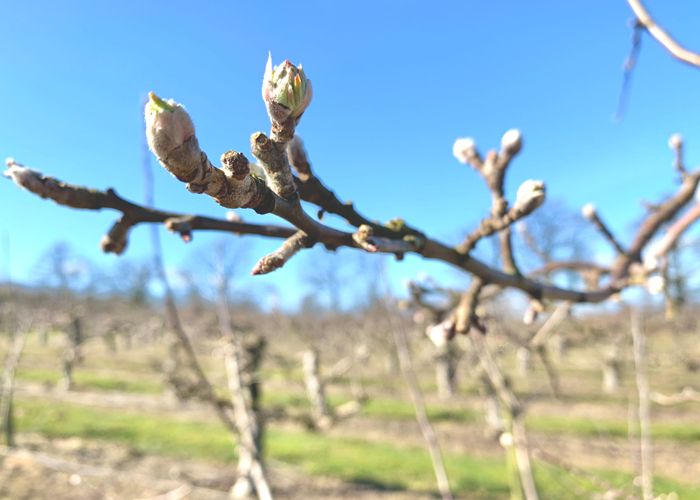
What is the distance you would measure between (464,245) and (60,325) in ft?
84.2

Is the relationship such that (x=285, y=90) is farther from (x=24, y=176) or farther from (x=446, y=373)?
(x=446, y=373)

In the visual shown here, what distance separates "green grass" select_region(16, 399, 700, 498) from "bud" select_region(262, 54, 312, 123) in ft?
33.0

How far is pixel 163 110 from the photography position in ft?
1.49

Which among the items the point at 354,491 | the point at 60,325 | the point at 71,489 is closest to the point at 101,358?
the point at 60,325

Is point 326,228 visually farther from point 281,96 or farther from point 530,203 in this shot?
point 530,203

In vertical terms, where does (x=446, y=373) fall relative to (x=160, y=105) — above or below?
below

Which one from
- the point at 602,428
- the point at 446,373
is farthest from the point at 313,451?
the point at 446,373

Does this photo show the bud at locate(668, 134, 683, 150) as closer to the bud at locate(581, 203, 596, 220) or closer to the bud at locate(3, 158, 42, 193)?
the bud at locate(581, 203, 596, 220)

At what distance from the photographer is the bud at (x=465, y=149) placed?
108 centimetres

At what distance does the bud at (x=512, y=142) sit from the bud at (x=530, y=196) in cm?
23

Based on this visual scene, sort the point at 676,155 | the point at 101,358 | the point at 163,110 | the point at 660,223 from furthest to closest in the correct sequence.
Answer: the point at 101,358
the point at 660,223
the point at 676,155
the point at 163,110

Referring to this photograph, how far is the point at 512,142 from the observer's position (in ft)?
3.21

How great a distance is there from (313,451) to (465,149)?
12.4 meters

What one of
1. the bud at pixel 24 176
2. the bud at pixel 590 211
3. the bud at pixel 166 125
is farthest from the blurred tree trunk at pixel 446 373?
the bud at pixel 166 125
